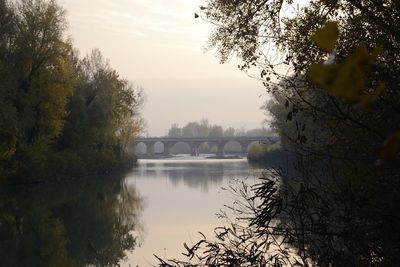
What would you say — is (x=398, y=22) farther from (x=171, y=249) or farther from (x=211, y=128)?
(x=211, y=128)

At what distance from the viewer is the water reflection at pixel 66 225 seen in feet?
47.2

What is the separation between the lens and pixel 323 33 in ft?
5.78

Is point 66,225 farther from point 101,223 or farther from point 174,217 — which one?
point 174,217

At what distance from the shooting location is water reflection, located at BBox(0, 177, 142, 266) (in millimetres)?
14398

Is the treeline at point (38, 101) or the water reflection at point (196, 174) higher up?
the treeline at point (38, 101)

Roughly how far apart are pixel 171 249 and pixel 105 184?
22.3m

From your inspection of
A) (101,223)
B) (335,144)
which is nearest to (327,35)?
(335,144)

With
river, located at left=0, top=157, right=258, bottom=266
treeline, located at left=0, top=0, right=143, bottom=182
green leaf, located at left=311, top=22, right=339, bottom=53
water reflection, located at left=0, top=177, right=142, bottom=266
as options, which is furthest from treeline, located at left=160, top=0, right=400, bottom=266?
treeline, located at left=0, top=0, right=143, bottom=182

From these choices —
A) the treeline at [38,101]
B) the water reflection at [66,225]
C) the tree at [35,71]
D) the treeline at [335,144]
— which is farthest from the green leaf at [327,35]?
the tree at [35,71]

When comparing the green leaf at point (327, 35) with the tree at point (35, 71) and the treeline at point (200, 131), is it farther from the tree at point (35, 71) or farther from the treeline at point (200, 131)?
the treeline at point (200, 131)

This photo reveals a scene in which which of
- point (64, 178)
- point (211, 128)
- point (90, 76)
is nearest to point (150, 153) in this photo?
point (211, 128)

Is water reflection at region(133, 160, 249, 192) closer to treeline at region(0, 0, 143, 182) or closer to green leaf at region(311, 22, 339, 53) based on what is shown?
treeline at region(0, 0, 143, 182)

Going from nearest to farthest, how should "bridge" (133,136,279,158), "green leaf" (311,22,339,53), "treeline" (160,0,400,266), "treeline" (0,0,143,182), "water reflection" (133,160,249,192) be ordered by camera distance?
"green leaf" (311,22,339,53)
"treeline" (160,0,400,266)
"treeline" (0,0,143,182)
"water reflection" (133,160,249,192)
"bridge" (133,136,279,158)

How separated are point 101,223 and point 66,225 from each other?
4.57 feet
